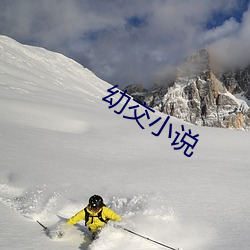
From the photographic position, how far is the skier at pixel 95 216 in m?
5.27

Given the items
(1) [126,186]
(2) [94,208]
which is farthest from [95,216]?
(1) [126,186]

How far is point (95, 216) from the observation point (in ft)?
17.6

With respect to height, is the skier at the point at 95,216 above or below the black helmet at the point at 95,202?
below

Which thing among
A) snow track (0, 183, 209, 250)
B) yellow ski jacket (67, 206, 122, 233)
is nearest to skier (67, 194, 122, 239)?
yellow ski jacket (67, 206, 122, 233)

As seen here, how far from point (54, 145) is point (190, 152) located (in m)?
5.05

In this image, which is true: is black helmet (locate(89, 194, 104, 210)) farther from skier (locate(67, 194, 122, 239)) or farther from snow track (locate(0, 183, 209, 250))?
snow track (locate(0, 183, 209, 250))

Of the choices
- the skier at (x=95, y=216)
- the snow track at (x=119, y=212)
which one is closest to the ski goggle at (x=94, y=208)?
the skier at (x=95, y=216)

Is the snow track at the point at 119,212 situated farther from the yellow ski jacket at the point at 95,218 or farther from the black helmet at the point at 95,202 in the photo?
the black helmet at the point at 95,202

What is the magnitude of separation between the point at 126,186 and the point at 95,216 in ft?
6.65

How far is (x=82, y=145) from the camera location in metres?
11.1

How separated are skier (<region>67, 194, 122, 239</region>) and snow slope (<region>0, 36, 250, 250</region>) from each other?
21 centimetres

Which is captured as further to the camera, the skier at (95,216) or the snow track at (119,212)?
the skier at (95,216)

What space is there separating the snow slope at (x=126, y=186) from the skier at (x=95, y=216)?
0.21 metres

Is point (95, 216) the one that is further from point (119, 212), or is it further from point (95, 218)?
point (119, 212)
